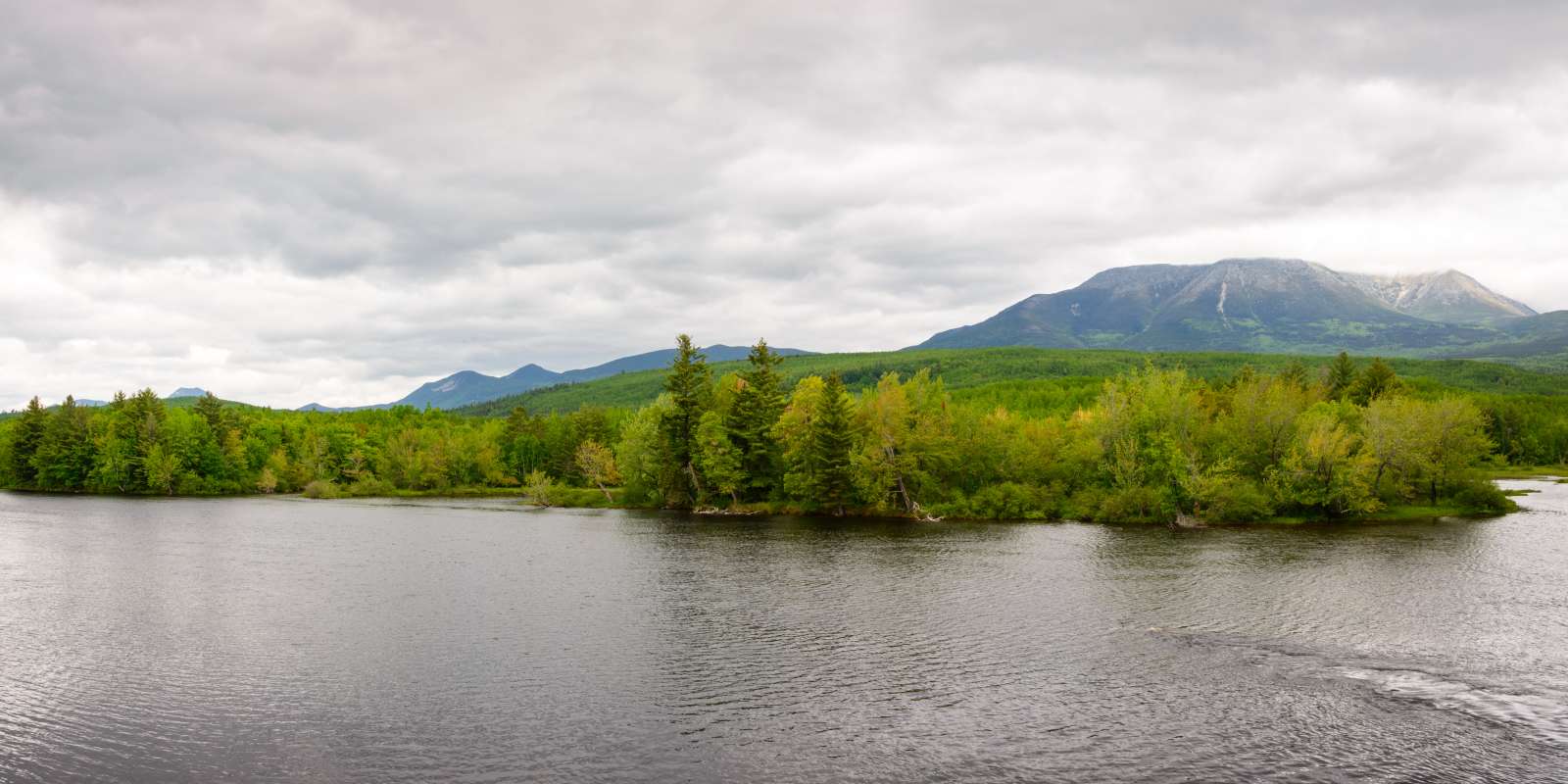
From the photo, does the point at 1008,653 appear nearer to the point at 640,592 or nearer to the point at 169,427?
the point at 640,592

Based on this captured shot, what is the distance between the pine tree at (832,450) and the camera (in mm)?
101750

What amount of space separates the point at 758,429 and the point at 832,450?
14642 mm

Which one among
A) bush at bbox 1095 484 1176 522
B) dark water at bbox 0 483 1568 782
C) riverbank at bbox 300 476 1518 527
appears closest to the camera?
dark water at bbox 0 483 1568 782

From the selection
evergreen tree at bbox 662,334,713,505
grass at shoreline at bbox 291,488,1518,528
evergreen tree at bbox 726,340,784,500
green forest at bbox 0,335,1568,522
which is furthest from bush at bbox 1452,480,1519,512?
evergreen tree at bbox 662,334,713,505

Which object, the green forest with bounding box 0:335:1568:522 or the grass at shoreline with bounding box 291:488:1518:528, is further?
the green forest with bounding box 0:335:1568:522

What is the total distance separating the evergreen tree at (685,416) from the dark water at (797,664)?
45354 millimetres

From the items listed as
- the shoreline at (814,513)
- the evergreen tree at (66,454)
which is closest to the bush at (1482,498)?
the shoreline at (814,513)

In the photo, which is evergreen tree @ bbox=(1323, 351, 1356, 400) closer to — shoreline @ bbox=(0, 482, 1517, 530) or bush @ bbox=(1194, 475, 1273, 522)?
shoreline @ bbox=(0, 482, 1517, 530)

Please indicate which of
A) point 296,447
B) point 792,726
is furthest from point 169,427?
point 792,726

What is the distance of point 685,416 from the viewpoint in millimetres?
116438

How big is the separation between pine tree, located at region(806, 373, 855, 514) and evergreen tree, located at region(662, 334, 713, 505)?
1871cm

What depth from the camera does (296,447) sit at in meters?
173

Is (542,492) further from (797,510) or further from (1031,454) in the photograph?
(1031,454)

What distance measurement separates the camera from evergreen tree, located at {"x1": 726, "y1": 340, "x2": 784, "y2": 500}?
113 m
